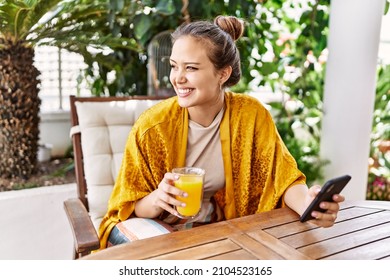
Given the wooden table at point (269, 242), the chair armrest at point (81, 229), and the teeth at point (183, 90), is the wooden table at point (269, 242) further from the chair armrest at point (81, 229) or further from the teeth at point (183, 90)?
the teeth at point (183, 90)

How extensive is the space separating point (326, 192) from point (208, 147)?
21.6 inches

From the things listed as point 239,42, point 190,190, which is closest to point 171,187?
point 190,190

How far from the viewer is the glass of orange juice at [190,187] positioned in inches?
47.4

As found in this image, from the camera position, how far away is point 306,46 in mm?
3123

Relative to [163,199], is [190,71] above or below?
above

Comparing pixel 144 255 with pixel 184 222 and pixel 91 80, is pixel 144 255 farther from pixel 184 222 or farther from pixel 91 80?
pixel 91 80

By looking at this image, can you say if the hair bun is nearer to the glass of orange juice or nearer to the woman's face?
the woman's face

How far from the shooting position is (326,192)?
1171 millimetres

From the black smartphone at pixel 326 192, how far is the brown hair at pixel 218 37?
1.92 feet

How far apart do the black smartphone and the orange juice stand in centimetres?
30

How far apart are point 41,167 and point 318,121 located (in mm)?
1956

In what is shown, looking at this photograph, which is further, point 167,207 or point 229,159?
point 229,159

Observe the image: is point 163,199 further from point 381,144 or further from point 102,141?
point 381,144

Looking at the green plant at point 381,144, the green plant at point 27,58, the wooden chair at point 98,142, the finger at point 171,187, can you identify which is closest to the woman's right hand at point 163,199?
the finger at point 171,187
